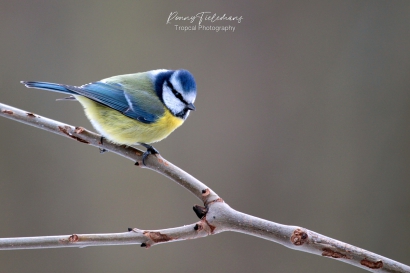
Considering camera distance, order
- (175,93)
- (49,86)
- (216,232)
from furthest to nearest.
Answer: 1. (175,93)
2. (49,86)
3. (216,232)

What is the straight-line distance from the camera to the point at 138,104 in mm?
1234

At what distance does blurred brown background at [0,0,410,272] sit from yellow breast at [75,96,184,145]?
571mm

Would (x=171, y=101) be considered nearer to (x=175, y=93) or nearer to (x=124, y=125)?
(x=175, y=93)

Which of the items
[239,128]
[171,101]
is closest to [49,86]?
[171,101]

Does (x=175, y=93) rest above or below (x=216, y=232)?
above

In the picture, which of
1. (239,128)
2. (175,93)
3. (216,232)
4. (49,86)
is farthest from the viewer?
(239,128)

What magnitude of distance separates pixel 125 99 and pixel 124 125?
0.11 metres

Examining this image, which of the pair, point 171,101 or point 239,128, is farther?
point 239,128

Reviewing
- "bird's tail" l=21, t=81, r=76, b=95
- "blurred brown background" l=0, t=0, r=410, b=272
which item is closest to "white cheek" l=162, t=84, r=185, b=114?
"bird's tail" l=21, t=81, r=76, b=95

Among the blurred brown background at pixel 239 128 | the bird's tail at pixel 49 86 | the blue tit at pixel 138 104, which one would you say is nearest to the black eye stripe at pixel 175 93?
the blue tit at pixel 138 104

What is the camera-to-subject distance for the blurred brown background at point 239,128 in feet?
5.76

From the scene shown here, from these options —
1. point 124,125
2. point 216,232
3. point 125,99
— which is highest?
point 125,99

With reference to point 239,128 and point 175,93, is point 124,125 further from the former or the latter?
point 239,128

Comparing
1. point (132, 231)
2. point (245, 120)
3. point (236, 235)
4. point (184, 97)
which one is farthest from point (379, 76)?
point (132, 231)
